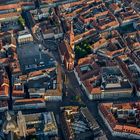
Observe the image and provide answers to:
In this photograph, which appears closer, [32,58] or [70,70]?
[70,70]

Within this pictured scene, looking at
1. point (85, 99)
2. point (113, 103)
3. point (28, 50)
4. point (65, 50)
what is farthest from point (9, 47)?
point (113, 103)

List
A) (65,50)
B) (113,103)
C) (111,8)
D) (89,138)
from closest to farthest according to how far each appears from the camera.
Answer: (89,138), (113,103), (65,50), (111,8)

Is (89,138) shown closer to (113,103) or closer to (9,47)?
(113,103)

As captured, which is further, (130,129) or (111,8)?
(111,8)

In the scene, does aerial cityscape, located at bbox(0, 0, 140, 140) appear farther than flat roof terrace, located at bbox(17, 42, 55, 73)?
No

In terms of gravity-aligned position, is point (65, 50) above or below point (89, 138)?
above

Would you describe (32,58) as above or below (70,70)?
above

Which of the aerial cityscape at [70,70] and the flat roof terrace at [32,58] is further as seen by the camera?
the flat roof terrace at [32,58]

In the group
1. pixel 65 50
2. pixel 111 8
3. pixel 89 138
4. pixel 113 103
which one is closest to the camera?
pixel 89 138
